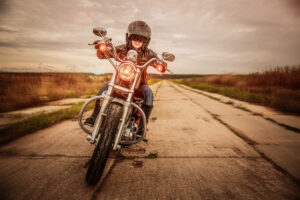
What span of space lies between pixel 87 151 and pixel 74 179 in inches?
23.3

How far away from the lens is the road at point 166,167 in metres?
1.27

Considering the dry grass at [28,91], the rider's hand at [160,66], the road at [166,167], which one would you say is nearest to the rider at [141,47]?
the rider's hand at [160,66]

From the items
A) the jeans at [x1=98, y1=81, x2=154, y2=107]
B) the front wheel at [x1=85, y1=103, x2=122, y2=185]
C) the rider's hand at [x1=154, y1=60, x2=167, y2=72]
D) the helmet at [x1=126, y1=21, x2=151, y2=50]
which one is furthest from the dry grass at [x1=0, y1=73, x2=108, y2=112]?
the rider's hand at [x1=154, y1=60, x2=167, y2=72]

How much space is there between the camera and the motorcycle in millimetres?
1312

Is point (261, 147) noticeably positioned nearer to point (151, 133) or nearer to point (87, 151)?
point (151, 133)

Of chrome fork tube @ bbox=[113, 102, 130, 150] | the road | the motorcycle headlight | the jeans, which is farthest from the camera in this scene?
the jeans

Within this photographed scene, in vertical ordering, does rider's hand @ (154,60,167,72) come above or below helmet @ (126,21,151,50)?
below

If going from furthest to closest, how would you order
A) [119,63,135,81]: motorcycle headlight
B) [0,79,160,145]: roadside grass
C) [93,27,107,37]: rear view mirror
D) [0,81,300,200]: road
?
[0,79,160,145]: roadside grass
[93,27,107,37]: rear view mirror
[119,63,135,81]: motorcycle headlight
[0,81,300,200]: road

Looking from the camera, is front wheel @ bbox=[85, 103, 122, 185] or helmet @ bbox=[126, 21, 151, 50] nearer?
front wheel @ bbox=[85, 103, 122, 185]

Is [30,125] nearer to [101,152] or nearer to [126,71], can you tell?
[101,152]

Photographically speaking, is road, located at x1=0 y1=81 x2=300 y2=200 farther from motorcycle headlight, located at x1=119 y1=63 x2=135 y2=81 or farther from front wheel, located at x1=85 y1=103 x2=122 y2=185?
motorcycle headlight, located at x1=119 y1=63 x2=135 y2=81

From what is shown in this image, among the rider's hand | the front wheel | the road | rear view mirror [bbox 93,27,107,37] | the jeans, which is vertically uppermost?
rear view mirror [bbox 93,27,107,37]

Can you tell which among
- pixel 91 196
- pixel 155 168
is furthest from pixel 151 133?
pixel 91 196

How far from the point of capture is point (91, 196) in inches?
47.4
